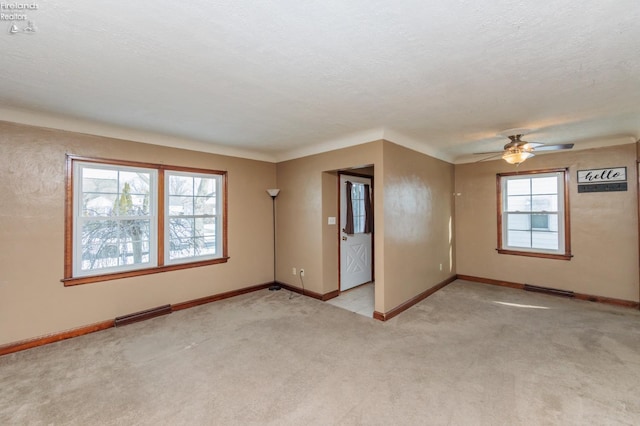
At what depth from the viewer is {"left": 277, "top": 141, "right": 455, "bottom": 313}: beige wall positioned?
3.70 metres

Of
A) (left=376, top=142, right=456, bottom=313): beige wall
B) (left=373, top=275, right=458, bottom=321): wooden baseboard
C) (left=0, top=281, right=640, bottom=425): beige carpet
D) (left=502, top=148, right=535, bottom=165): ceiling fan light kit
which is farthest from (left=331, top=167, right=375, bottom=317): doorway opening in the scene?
(left=502, top=148, right=535, bottom=165): ceiling fan light kit

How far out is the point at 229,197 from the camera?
15.1ft

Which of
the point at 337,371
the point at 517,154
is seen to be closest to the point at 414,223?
the point at 517,154

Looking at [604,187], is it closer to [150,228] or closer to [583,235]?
[583,235]

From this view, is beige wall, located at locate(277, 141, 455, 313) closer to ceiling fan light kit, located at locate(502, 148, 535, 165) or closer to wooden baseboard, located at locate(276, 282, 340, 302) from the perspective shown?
wooden baseboard, located at locate(276, 282, 340, 302)

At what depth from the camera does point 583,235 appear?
4.41 m

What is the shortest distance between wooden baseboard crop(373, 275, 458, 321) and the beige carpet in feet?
0.39

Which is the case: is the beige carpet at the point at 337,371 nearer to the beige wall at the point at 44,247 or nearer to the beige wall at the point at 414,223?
the beige wall at the point at 44,247

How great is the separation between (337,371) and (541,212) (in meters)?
4.57

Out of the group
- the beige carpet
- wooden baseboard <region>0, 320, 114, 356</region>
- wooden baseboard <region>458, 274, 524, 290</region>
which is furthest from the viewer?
wooden baseboard <region>458, 274, 524, 290</region>

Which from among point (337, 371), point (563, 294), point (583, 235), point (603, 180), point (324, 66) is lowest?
point (337, 371)

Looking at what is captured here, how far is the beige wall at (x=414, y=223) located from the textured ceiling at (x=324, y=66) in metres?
0.76

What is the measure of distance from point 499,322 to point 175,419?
143 inches

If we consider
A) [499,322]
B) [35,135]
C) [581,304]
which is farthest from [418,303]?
[35,135]
